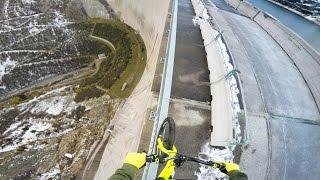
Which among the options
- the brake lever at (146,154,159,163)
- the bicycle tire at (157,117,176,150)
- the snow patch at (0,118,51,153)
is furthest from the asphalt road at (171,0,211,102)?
the snow patch at (0,118,51,153)

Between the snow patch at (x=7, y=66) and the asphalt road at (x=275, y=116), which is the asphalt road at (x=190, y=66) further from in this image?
the snow patch at (x=7, y=66)

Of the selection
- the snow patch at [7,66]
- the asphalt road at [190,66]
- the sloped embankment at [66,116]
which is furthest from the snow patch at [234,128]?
the snow patch at [7,66]

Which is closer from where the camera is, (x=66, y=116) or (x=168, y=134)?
(x=168, y=134)

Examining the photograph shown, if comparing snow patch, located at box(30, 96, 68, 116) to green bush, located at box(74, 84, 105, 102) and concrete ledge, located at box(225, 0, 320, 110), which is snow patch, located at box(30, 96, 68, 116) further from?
concrete ledge, located at box(225, 0, 320, 110)

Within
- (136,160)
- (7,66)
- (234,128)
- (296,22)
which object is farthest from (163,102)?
(296,22)

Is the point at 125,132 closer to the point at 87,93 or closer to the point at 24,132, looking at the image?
the point at 24,132

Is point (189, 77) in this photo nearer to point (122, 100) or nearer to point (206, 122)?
point (206, 122)
